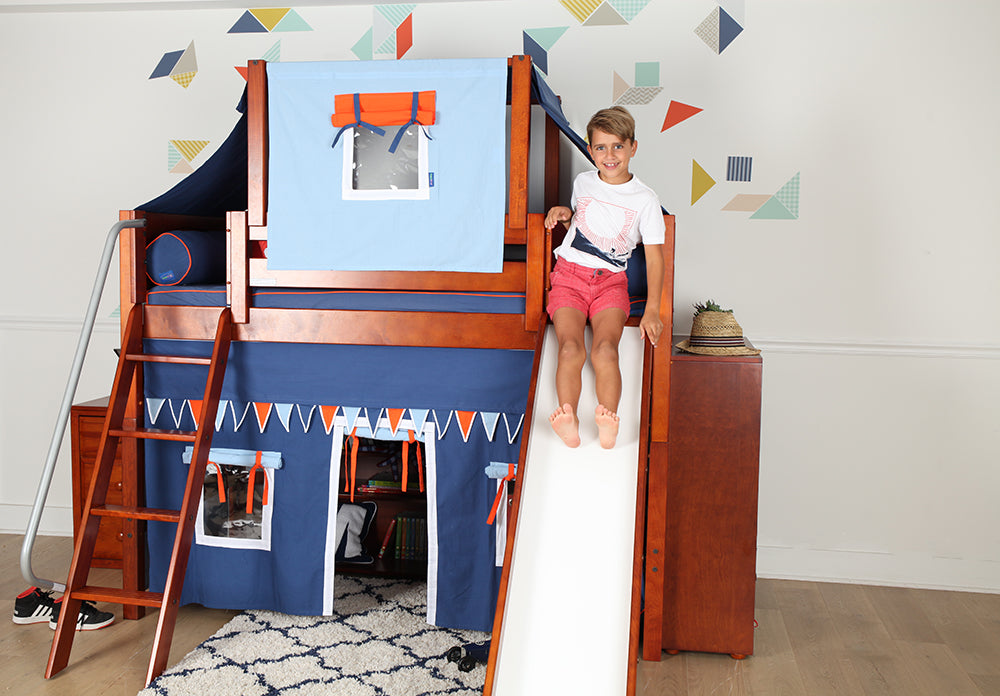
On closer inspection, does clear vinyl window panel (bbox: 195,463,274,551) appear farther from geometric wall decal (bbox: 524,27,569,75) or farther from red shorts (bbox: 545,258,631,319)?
geometric wall decal (bbox: 524,27,569,75)

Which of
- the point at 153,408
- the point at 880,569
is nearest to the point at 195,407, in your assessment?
the point at 153,408

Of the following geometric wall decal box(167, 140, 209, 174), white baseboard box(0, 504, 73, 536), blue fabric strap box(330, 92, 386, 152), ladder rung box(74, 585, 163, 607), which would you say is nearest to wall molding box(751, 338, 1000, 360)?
blue fabric strap box(330, 92, 386, 152)

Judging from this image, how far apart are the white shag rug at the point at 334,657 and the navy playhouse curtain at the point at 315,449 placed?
90 mm

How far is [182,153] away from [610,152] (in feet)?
6.97

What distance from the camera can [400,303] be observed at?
2.55 metres

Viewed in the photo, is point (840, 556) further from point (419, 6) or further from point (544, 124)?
point (419, 6)

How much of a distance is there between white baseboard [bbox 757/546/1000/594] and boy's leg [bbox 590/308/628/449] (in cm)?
157

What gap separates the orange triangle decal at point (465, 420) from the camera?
2.63 meters

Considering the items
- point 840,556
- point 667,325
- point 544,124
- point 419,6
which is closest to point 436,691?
point 667,325

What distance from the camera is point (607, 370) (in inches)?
87.7

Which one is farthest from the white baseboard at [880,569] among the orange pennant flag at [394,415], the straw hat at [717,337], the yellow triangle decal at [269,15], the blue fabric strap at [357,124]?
the yellow triangle decal at [269,15]

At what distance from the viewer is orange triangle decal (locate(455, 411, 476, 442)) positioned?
104 inches

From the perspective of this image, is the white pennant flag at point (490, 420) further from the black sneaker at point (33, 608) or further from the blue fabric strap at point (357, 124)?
the black sneaker at point (33, 608)

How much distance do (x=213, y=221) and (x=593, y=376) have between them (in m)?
1.74
